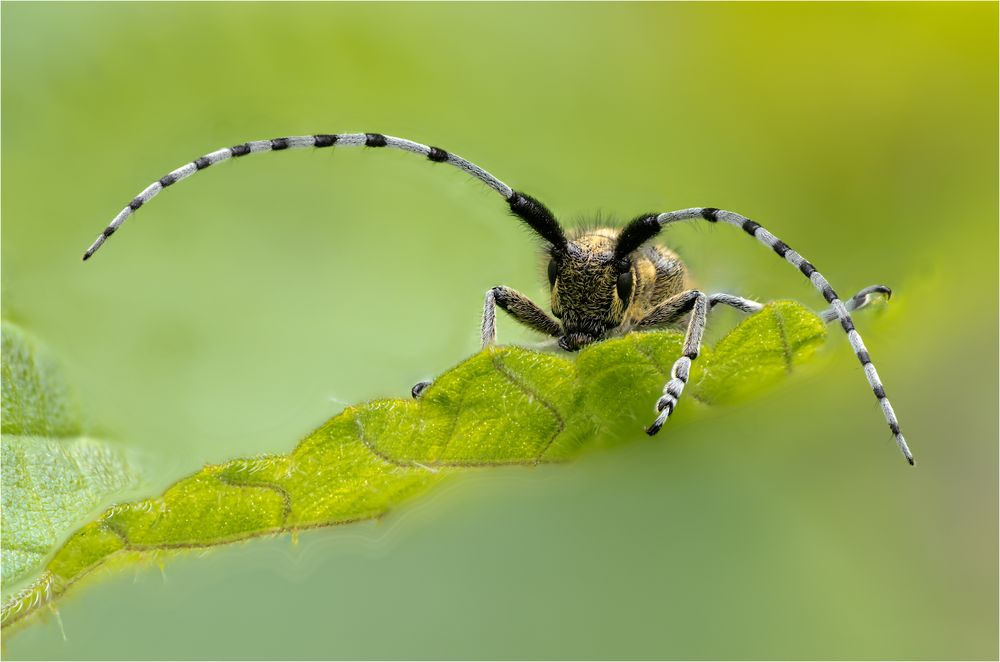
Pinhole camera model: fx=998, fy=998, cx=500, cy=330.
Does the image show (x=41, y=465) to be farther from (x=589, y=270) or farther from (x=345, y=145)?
(x=589, y=270)

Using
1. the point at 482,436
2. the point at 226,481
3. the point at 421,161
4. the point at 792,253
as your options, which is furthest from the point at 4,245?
the point at 792,253

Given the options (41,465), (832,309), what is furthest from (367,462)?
(832,309)

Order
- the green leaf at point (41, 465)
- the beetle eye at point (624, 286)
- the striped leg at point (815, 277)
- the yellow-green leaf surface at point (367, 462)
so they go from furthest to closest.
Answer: the beetle eye at point (624, 286)
the striped leg at point (815, 277)
the green leaf at point (41, 465)
the yellow-green leaf surface at point (367, 462)

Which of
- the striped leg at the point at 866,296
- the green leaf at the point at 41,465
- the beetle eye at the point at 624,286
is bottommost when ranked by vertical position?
the green leaf at the point at 41,465

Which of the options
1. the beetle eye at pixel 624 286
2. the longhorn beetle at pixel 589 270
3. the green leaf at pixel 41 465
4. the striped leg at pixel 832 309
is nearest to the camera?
the green leaf at pixel 41 465

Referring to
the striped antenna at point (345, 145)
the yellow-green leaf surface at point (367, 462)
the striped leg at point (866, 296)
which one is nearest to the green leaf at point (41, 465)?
the yellow-green leaf surface at point (367, 462)

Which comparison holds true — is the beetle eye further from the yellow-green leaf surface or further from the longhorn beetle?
the yellow-green leaf surface

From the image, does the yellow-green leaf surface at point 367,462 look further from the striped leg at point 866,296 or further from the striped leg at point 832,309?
the striped leg at point 866,296
